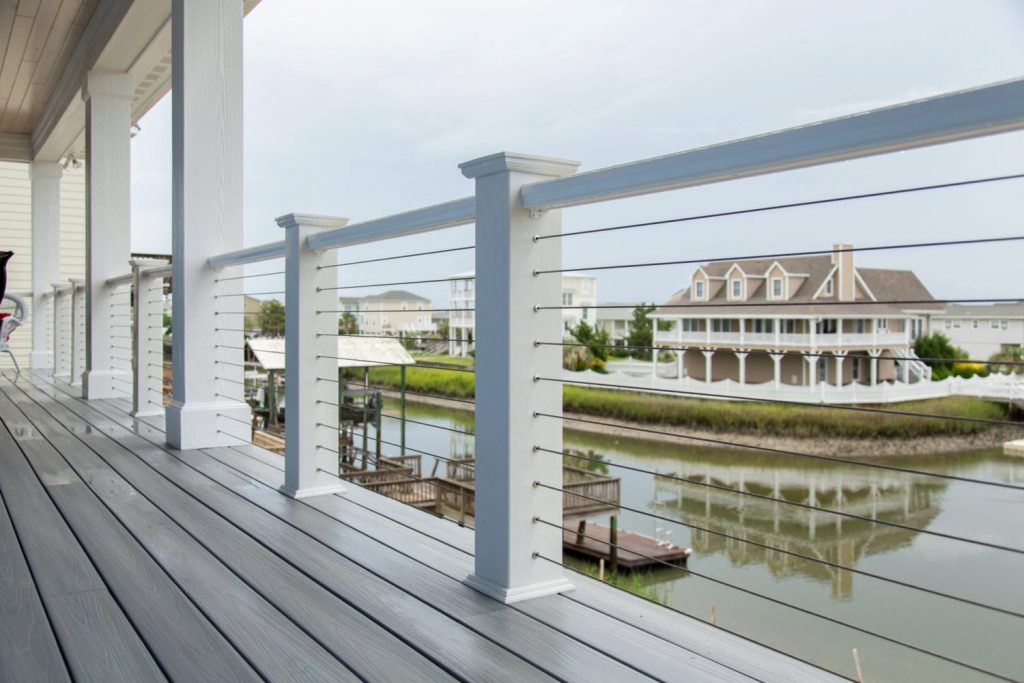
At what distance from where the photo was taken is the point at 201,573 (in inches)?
70.6

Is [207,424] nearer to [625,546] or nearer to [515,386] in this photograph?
[515,386]

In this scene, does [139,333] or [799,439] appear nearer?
[139,333]

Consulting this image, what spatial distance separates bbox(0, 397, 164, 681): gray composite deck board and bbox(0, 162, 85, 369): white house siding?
8.62 metres

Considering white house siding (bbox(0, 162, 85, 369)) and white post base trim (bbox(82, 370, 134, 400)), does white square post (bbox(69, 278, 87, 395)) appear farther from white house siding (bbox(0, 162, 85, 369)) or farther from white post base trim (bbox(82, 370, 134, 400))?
white house siding (bbox(0, 162, 85, 369))

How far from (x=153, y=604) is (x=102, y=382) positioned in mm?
4658

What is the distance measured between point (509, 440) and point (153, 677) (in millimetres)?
755

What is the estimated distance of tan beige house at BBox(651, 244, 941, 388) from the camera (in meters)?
23.2

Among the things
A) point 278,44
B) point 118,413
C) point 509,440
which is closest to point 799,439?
point 118,413

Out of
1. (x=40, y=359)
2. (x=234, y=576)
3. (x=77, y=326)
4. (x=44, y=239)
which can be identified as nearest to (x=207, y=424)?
(x=234, y=576)

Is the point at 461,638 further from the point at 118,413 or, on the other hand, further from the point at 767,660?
the point at 118,413

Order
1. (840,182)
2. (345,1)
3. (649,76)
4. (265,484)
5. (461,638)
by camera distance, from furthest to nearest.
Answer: (345,1) < (649,76) < (840,182) < (265,484) < (461,638)

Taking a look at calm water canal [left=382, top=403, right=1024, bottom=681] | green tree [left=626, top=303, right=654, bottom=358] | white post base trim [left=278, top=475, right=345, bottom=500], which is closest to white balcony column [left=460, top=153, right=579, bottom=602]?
white post base trim [left=278, top=475, right=345, bottom=500]

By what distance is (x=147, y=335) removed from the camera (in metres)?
4.63

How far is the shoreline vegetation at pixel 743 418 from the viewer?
2206 cm
